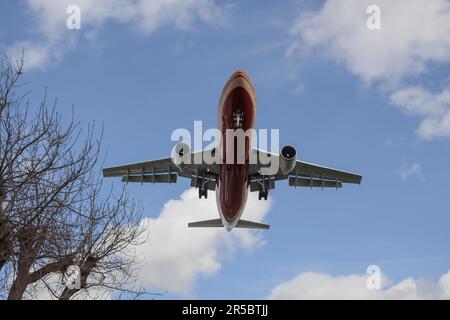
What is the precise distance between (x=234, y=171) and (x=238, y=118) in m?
2.77

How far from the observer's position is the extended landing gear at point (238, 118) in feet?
75.9

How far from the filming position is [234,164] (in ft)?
80.3

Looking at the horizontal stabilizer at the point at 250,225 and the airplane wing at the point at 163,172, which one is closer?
the airplane wing at the point at 163,172

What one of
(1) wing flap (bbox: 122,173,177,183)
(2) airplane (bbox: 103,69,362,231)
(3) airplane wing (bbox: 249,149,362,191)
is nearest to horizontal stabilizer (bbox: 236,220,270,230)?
(2) airplane (bbox: 103,69,362,231)

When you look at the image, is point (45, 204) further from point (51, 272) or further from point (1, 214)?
point (51, 272)

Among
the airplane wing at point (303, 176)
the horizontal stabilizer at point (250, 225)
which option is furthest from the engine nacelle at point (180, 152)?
the horizontal stabilizer at point (250, 225)

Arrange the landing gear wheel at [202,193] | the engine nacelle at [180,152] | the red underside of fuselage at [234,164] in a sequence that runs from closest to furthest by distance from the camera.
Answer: the red underside of fuselage at [234,164] < the engine nacelle at [180,152] < the landing gear wheel at [202,193]

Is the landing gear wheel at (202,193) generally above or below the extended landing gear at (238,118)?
below

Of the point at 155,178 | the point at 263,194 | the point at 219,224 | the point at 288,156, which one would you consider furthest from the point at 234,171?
the point at 155,178

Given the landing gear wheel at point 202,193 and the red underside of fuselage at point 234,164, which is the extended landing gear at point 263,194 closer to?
the red underside of fuselage at point 234,164

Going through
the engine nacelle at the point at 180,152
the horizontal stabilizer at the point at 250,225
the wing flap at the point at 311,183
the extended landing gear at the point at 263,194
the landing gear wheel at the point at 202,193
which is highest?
the wing flap at the point at 311,183

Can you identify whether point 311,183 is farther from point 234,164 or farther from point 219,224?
point 234,164

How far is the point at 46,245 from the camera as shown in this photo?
40.9ft
